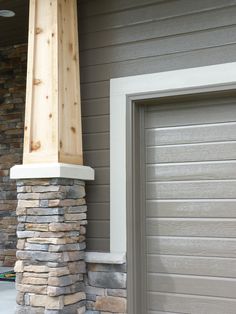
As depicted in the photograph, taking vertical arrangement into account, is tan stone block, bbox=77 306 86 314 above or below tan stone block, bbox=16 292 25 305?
below

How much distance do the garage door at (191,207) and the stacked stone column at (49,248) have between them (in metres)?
0.61

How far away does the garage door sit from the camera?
3.48 metres

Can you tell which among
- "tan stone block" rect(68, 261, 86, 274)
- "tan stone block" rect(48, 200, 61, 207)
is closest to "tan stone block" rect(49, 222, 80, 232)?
"tan stone block" rect(48, 200, 61, 207)

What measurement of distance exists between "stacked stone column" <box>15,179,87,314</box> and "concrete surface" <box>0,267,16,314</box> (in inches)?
21.9

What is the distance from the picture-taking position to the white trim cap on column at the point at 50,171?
340 cm

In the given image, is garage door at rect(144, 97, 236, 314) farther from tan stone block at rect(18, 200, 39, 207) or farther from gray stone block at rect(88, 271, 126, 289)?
tan stone block at rect(18, 200, 39, 207)

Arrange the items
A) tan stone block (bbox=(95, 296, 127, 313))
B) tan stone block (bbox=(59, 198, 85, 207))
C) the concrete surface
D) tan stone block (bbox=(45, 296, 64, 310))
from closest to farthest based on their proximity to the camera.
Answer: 1. tan stone block (bbox=(45, 296, 64, 310))
2. tan stone block (bbox=(59, 198, 85, 207))
3. tan stone block (bbox=(95, 296, 127, 313))
4. the concrete surface

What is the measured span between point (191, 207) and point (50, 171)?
113 centimetres

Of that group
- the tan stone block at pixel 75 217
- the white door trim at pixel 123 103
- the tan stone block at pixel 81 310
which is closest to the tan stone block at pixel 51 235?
the tan stone block at pixel 75 217

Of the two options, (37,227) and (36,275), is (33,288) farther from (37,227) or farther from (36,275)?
(37,227)

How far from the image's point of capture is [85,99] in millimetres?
3975

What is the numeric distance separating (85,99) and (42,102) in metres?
0.49

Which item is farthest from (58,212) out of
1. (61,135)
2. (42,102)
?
(42,102)

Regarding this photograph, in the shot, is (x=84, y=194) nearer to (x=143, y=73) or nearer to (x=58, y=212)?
(x=58, y=212)
